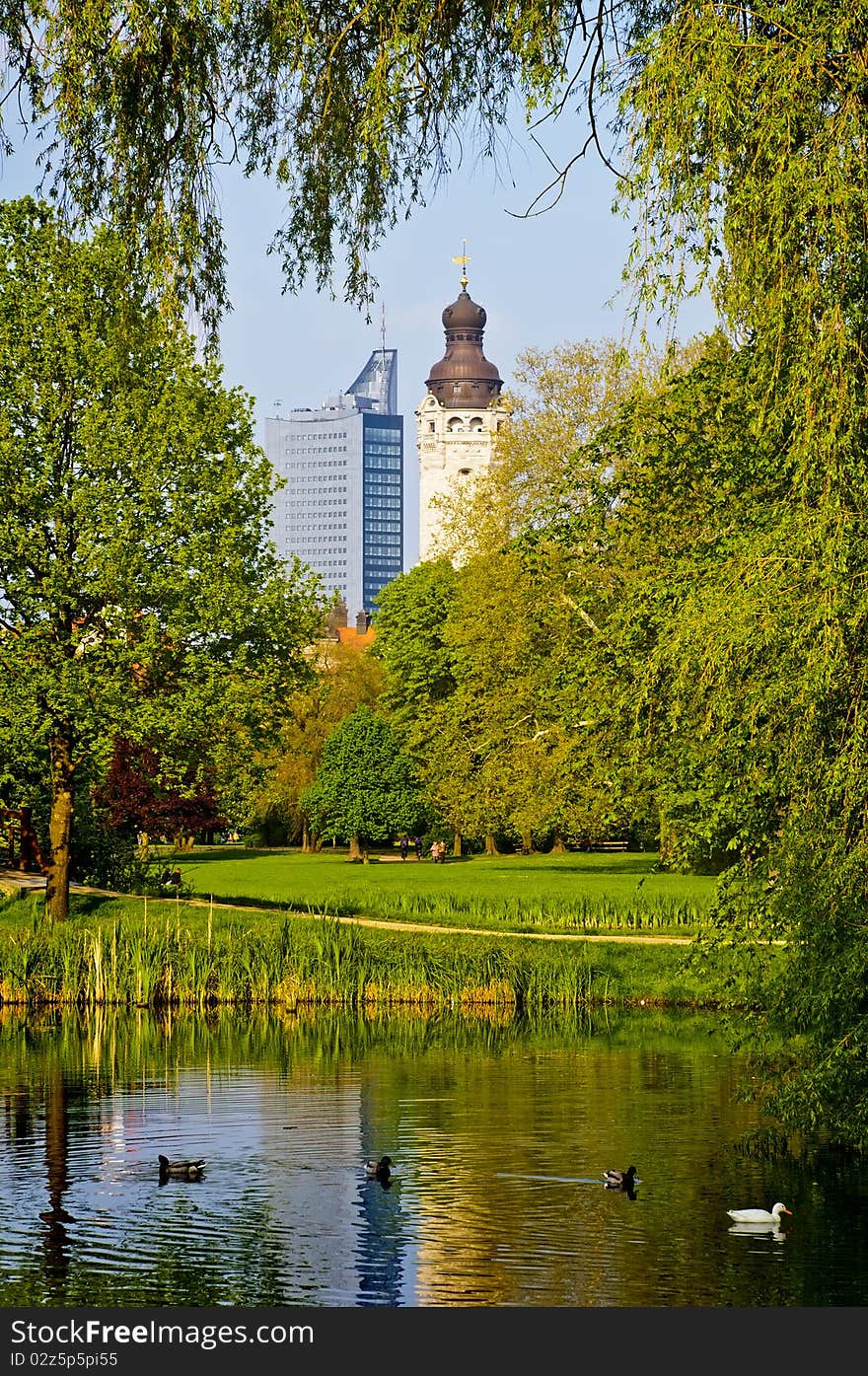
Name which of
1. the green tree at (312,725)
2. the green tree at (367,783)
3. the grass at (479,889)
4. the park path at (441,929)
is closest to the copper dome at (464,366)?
the green tree at (312,725)

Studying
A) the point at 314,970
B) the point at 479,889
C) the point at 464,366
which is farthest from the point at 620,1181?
the point at 464,366

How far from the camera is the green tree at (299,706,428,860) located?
64438 millimetres

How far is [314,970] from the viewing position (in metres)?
27.9

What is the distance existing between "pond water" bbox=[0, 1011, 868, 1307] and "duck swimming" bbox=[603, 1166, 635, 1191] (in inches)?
3.6

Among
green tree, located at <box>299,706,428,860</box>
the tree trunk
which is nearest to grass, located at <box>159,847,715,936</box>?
green tree, located at <box>299,706,428,860</box>

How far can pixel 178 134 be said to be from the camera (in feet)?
34.6

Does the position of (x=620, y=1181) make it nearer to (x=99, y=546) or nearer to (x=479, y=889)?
(x=99, y=546)

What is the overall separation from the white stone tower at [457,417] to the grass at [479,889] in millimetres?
89642

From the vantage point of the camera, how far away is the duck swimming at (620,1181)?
47.4ft

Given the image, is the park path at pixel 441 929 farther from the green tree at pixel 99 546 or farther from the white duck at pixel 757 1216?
the white duck at pixel 757 1216

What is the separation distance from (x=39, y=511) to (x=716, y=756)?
17615mm

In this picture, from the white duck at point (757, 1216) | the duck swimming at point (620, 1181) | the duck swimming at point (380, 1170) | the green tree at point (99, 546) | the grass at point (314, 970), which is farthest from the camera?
the green tree at point (99, 546)

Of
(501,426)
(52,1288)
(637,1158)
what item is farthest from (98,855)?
(52,1288)

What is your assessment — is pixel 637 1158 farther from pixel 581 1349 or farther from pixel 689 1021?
pixel 689 1021
